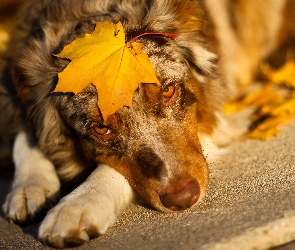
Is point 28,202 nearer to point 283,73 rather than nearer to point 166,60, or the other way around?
point 166,60

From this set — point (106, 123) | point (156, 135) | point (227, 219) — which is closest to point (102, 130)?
point (106, 123)

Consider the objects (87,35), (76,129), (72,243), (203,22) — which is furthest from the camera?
(203,22)

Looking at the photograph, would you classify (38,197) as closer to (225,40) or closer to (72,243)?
(72,243)

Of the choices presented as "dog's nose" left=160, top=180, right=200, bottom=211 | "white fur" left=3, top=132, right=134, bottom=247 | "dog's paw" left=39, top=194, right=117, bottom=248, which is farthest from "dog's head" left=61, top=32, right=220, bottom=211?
"dog's paw" left=39, top=194, right=117, bottom=248

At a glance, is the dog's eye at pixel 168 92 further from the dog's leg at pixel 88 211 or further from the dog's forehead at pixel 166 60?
the dog's leg at pixel 88 211

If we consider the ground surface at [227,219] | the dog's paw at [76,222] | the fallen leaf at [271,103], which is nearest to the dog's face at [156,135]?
the ground surface at [227,219]

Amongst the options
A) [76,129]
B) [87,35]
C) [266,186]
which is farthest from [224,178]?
[87,35]
